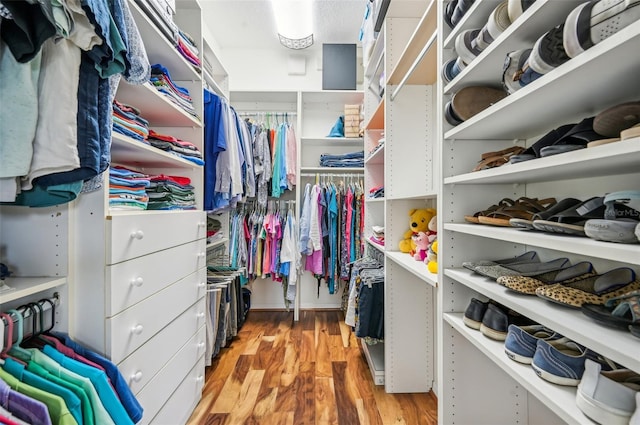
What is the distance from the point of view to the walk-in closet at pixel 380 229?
1.89 ft

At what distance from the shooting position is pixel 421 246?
1.48 m

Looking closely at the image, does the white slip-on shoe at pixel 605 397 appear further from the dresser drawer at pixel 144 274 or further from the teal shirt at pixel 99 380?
the dresser drawer at pixel 144 274

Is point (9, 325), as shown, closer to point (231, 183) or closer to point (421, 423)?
point (231, 183)

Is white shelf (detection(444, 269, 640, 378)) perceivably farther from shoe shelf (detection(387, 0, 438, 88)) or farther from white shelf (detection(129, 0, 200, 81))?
white shelf (detection(129, 0, 200, 81))

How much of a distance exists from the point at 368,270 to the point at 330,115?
75.4 inches

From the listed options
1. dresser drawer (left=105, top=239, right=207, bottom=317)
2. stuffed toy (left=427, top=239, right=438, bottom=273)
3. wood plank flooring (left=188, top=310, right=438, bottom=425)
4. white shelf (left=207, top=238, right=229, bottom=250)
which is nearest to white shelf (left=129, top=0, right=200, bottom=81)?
dresser drawer (left=105, top=239, right=207, bottom=317)

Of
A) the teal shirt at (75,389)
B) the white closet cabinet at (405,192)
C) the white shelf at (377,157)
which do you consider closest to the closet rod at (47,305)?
the teal shirt at (75,389)

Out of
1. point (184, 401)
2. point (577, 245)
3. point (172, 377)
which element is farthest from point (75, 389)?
point (577, 245)

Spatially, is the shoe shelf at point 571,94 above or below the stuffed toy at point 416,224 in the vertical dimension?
above

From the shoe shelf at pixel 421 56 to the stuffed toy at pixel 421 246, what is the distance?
0.80 metres

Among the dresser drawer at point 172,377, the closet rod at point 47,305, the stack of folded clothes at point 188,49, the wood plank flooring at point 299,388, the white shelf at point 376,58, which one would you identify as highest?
the white shelf at point 376,58

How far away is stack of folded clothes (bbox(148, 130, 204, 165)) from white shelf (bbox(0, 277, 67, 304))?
2.38 ft

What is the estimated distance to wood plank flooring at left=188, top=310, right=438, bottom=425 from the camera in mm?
1493

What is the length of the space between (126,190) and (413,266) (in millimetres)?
1257
